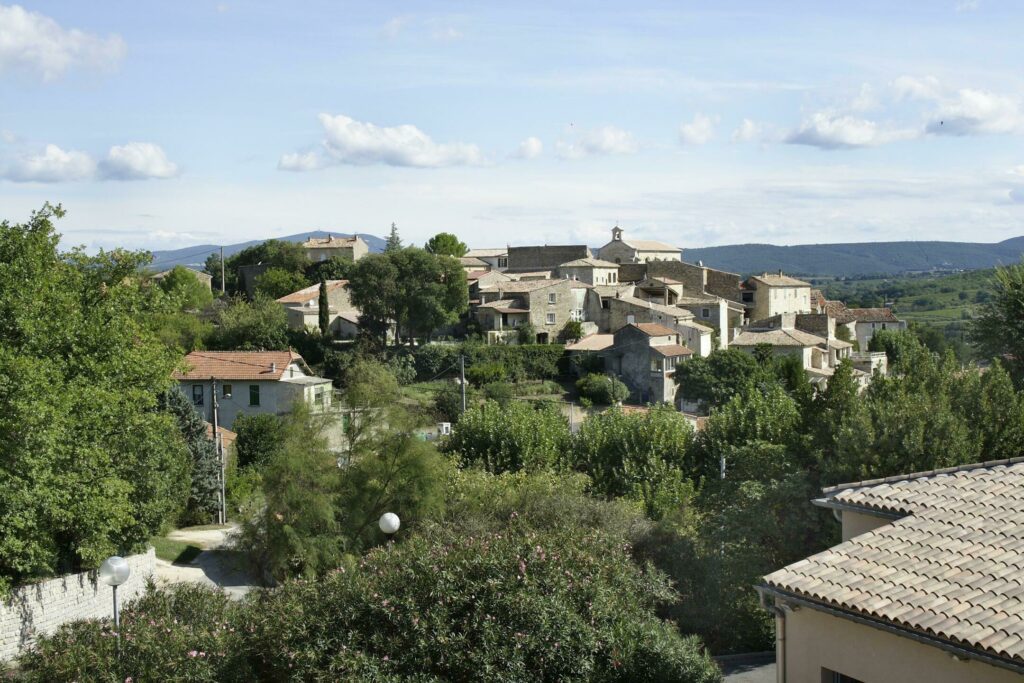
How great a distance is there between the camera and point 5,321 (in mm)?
19047

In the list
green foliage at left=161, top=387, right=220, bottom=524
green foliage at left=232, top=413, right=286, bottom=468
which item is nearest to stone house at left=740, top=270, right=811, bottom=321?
green foliage at left=232, top=413, right=286, bottom=468

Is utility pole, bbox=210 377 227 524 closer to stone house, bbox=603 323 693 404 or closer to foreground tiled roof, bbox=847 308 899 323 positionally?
stone house, bbox=603 323 693 404

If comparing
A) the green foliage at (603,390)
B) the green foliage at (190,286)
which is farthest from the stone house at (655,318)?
the green foliage at (190,286)

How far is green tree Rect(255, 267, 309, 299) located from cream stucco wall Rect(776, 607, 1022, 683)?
64770 millimetres

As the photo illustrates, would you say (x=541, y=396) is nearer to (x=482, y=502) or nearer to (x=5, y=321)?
(x=482, y=502)

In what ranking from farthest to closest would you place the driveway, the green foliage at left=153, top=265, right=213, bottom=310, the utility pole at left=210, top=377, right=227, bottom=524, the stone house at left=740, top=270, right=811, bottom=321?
the stone house at left=740, top=270, right=811, bottom=321 → the green foliage at left=153, top=265, right=213, bottom=310 → the utility pole at left=210, top=377, right=227, bottom=524 → the driveway

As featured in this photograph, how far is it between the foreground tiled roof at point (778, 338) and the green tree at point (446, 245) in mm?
36418

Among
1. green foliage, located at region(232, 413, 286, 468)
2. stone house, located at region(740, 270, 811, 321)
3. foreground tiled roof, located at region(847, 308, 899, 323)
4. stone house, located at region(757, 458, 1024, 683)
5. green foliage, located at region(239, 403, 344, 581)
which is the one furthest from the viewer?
foreground tiled roof, located at region(847, 308, 899, 323)

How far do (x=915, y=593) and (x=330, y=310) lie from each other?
58.3m

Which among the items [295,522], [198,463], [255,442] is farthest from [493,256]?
[295,522]

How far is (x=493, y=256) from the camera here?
317ft

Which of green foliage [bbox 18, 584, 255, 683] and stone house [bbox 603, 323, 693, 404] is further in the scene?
stone house [bbox 603, 323, 693, 404]

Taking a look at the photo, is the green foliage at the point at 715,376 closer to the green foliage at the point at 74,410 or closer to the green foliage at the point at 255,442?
the green foliage at the point at 255,442

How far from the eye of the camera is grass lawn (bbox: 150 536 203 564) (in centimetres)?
2531
